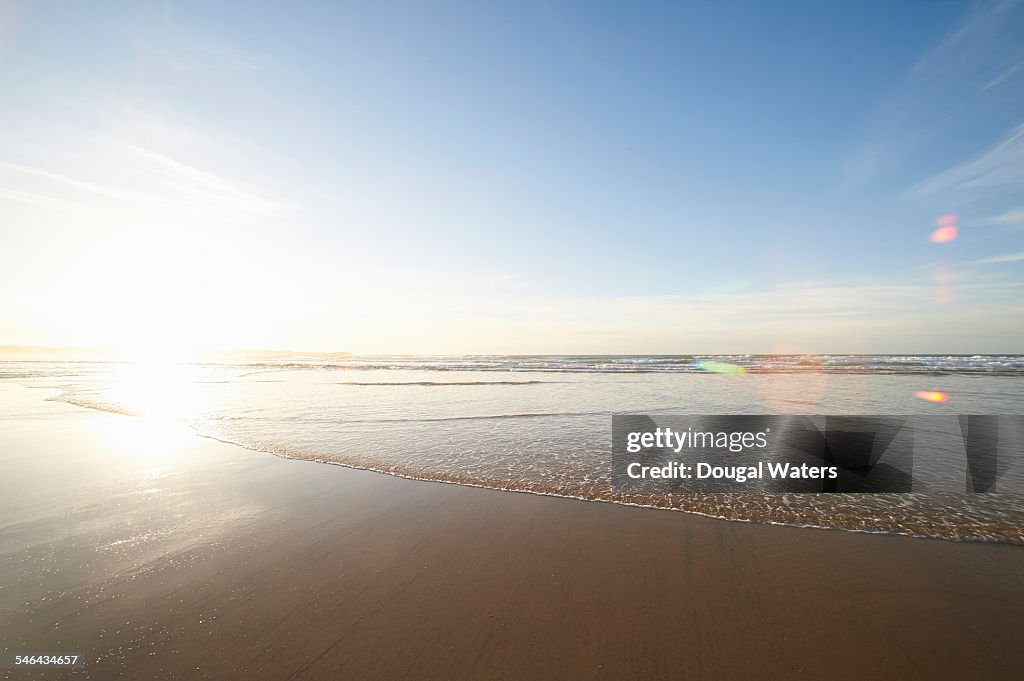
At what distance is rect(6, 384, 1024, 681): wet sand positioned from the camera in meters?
3.10

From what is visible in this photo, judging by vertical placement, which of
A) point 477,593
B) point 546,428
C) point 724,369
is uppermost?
point 724,369

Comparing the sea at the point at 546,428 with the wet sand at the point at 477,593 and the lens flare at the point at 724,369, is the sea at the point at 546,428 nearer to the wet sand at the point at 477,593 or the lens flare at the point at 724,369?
the wet sand at the point at 477,593

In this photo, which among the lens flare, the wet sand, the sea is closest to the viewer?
the wet sand

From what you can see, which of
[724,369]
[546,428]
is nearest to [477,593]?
[546,428]

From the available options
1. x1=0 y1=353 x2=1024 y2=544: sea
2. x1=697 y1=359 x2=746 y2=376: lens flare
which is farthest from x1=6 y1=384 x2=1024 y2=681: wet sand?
x1=697 y1=359 x2=746 y2=376: lens flare

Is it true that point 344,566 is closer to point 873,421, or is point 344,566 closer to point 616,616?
point 616,616

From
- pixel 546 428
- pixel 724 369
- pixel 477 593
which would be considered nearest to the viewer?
pixel 477 593

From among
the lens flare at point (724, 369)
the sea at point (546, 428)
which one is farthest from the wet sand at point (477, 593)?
the lens flare at point (724, 369)

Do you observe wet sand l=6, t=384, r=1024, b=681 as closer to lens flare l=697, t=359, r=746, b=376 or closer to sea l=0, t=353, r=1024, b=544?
sea l=0, t=353, r=1024, b=544

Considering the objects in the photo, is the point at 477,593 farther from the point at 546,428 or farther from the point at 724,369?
the point at 724,369

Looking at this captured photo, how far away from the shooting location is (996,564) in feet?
14.5

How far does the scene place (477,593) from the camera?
13.1ft

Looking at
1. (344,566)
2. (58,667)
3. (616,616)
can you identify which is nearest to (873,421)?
(616,616)

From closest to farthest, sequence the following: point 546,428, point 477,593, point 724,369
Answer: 1. point 477,593
2. point 546,428
3. point 724,369
